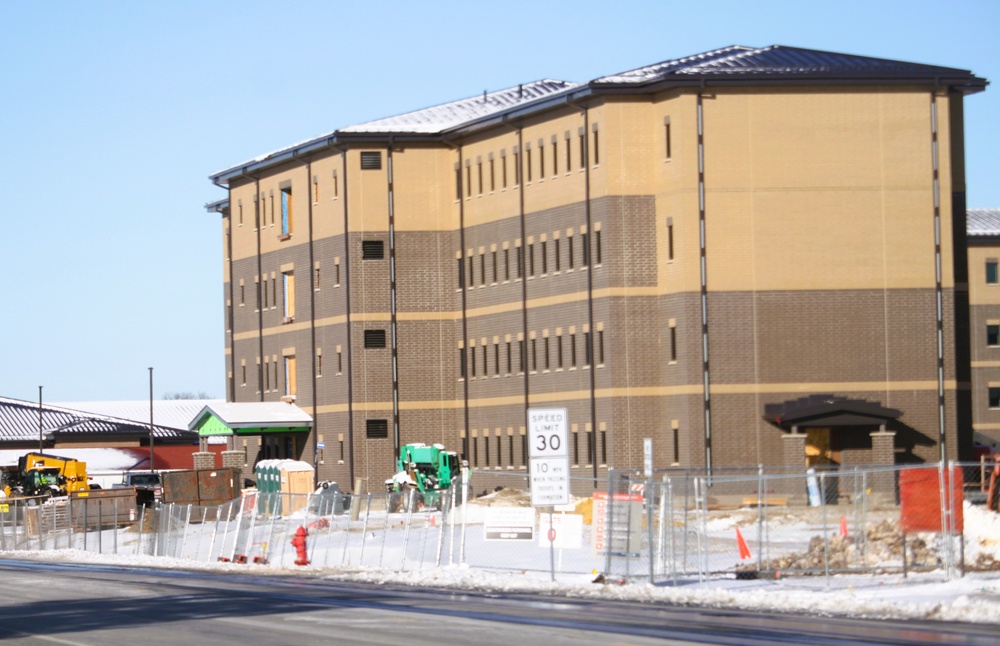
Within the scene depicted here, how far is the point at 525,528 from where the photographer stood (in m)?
33.0

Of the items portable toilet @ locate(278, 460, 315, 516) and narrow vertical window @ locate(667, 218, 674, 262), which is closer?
narrow vertical window @ locate(667, 218, 674, 262)

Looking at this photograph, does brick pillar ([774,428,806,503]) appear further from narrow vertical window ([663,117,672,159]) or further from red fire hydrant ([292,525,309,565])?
red fire hydrant ([292,525,309,565])

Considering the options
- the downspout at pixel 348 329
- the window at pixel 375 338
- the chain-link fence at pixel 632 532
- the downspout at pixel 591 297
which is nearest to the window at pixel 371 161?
the downspout at pixel 348 329

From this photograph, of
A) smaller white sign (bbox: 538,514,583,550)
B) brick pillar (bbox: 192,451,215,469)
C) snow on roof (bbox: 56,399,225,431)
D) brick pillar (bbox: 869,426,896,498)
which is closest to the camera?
smaller white sign (bbox: 538,514,583,550)

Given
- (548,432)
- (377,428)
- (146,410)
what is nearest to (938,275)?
(377,428)

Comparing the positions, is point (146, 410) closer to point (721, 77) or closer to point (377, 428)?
point (377, 428)

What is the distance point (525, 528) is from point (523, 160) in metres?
37.4

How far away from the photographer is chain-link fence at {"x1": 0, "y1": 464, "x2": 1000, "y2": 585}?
30.0 meters

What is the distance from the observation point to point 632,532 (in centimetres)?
3173

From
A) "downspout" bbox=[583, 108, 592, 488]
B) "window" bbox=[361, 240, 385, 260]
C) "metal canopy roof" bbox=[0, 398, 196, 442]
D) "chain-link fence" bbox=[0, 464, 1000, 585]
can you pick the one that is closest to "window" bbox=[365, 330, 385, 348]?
"window" bbox=[361, 240, 385, 260]

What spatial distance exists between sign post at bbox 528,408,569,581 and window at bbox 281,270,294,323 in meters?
50.4

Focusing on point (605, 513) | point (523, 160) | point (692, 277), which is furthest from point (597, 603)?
point (523, 160)

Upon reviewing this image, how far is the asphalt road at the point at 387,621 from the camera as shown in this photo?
21094 millimetres

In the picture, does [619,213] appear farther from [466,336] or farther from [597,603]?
[597,603]
